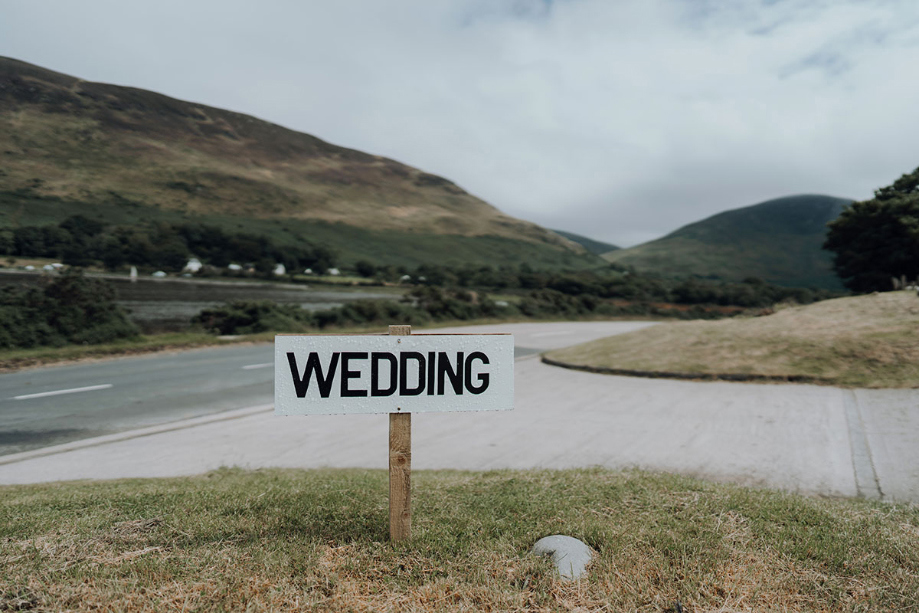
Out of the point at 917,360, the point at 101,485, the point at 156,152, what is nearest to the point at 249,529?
the point at 101,485

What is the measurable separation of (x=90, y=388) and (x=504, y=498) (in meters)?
9.90

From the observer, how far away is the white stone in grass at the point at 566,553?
296 centimetres

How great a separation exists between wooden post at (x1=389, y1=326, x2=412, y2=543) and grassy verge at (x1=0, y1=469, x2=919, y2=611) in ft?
0.35

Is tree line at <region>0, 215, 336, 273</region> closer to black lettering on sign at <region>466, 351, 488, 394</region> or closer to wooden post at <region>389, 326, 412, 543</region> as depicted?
wooden post at <region>389, 326, 412, 543</region>

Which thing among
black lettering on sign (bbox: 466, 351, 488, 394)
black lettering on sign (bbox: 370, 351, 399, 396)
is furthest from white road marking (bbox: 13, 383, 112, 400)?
black lettering on sign (bbox: 466, 351, 488, 394)

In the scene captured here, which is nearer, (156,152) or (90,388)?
(90,388)

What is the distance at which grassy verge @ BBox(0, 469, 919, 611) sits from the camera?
267cm

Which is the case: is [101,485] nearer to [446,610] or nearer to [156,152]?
[446,610]

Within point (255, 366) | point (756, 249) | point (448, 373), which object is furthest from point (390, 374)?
point (756, 249)

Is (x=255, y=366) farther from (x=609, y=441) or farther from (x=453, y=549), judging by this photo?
(x=453, y=549)

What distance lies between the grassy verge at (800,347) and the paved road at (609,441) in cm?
101

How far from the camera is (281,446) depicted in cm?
703

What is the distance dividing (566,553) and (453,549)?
2.18 ft

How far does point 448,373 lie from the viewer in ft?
11.1
